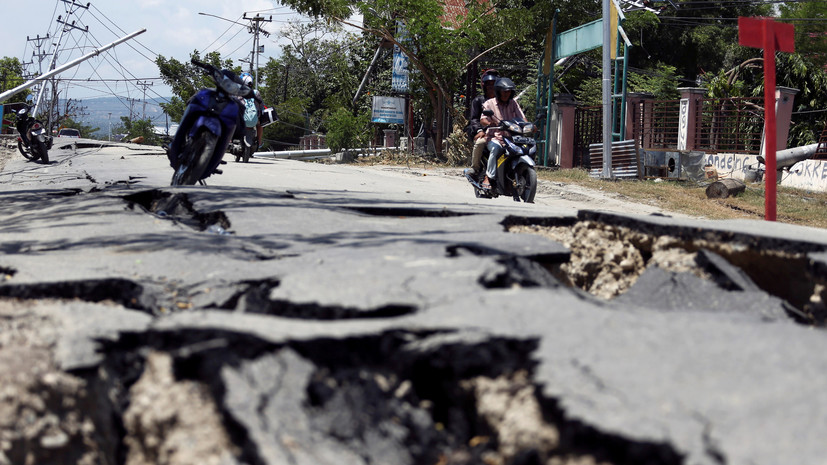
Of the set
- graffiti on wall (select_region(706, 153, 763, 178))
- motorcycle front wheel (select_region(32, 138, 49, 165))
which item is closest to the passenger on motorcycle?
graffiti on wall (select_region(706, 153, 763, 178))

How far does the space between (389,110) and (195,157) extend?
16.1 metres

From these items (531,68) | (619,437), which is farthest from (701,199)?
(531,68)

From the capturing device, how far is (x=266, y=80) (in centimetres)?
4944

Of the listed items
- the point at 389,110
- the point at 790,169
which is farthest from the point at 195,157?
the point at 389,110

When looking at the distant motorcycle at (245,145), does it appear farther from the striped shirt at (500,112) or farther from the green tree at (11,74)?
the green tree at (11,74)

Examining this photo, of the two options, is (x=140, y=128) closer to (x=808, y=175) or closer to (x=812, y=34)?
(x=812, y=34)

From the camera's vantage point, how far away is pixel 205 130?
22.4 feet

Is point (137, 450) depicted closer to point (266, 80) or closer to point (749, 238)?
point (749, 238)

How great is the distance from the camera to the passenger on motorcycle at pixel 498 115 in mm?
7992

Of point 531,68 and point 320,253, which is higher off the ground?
point 531,68

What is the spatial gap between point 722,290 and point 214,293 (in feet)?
6.49

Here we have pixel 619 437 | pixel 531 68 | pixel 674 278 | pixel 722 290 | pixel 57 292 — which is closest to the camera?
pixel 619 437

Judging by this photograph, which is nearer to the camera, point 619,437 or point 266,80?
point 619,437

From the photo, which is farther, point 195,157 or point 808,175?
point 808,175
